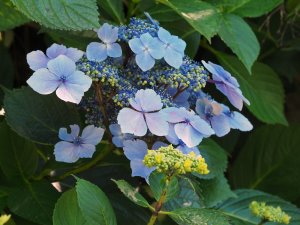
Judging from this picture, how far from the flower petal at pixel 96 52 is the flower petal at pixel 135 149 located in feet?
0.56

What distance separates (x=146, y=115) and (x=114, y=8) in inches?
20.5

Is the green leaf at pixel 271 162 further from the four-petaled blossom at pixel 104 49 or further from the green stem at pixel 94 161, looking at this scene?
the four-petaled blossom at pixel 104 49

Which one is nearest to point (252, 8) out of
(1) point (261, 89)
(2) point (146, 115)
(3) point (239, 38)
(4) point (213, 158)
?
(3) point (239, 38)

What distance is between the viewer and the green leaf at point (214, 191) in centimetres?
158

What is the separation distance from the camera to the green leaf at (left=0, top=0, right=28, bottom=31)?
1.59 meters

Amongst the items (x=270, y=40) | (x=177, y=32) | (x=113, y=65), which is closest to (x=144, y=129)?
(x=113, y=65)

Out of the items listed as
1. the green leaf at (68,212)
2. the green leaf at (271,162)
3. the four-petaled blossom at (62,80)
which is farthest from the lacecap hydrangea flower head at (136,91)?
the green leaf at (271,162)

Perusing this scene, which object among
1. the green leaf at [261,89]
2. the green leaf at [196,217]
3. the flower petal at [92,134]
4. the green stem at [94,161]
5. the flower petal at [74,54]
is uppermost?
the flower petal at [74,54]

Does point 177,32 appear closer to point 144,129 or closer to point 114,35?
point 114,35

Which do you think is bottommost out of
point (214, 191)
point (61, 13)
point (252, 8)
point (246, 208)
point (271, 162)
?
point (271, 162)

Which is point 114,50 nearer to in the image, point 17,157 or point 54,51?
point 54,51

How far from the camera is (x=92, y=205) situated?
119 centimetres

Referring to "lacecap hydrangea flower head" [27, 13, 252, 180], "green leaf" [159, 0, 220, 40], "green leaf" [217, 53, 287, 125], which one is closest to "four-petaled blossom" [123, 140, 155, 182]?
"lacecap hydrangea flower head" [27, 13, 252, 180]

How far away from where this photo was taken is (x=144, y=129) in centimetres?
121
